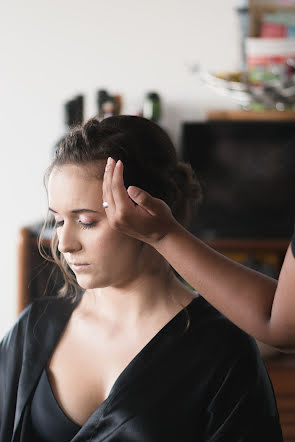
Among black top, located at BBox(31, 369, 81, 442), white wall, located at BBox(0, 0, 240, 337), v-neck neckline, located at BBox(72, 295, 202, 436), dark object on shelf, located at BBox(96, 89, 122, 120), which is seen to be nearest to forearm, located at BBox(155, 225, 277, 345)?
v-neck neckline, located at BBox(72, 295, 202, 436)

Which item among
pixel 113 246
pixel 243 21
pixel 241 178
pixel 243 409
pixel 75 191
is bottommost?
pixel 241 178

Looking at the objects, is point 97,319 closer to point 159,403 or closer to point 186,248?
point 159,403

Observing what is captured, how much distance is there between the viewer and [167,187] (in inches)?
49.8

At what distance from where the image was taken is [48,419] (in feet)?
4.17

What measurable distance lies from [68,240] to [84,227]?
1.6 inches

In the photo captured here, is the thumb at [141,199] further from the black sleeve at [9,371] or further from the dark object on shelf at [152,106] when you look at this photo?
the dark object on shelf at [152,106]

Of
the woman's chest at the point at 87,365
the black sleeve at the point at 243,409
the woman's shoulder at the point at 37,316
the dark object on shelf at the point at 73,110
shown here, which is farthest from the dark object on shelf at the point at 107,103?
the black sleeve at the point at 243,409

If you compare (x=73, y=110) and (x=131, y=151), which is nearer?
(x=131, y=151)

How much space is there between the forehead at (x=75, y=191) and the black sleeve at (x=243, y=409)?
15.9 inches

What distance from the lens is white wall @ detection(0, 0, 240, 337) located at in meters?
3.48

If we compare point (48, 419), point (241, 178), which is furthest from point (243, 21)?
point (48, 419)

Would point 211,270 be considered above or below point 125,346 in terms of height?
above

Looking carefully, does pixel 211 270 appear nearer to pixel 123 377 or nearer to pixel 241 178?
pixel 123 377

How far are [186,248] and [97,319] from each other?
0.52 metres
